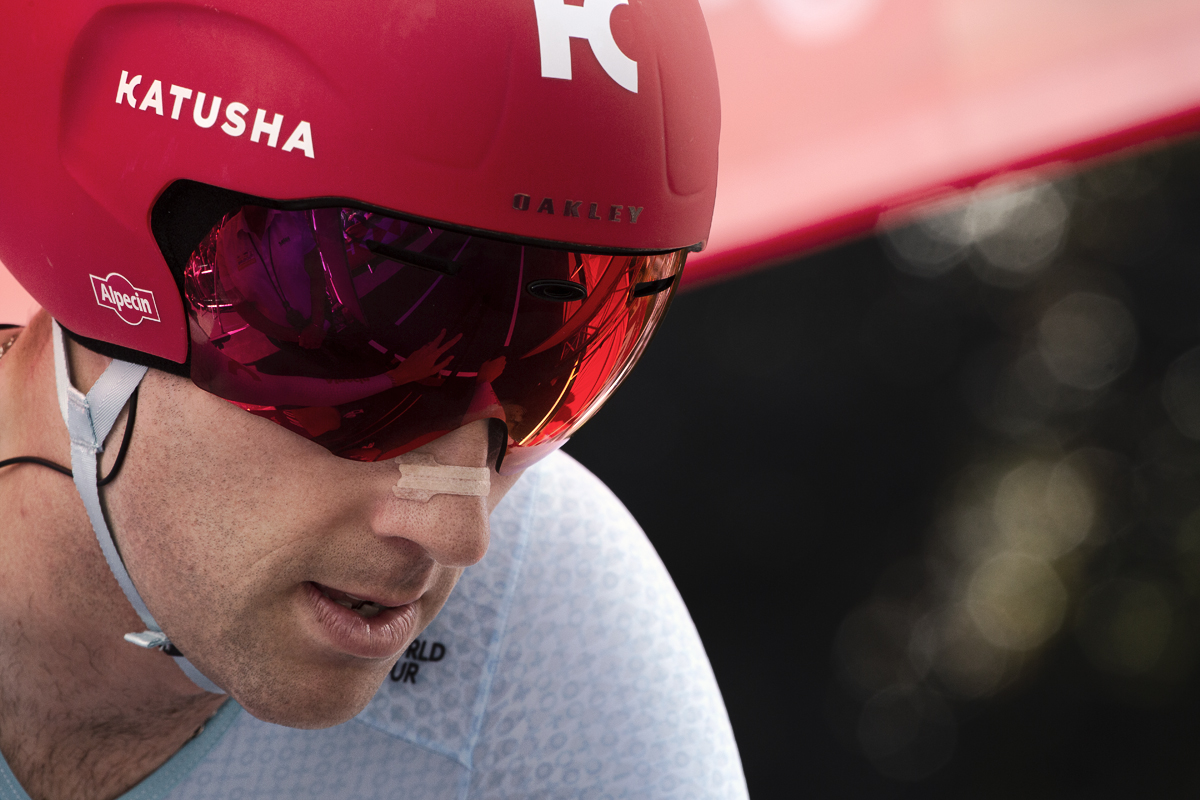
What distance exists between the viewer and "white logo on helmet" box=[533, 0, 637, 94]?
2.02ft

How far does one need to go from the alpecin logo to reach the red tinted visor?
33mm

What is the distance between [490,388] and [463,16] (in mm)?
238

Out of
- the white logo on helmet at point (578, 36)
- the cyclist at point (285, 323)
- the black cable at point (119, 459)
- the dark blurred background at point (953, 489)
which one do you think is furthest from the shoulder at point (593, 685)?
the dark blurred background at point (953, 489)

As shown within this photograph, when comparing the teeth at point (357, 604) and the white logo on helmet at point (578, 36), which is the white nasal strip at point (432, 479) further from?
the white logo on helmet at point (578, 36)

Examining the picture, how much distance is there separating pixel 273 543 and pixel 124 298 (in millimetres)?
189

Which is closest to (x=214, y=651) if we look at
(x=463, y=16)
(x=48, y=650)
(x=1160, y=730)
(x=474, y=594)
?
(x=48, y=650)

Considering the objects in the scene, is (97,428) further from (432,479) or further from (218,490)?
(432,479)

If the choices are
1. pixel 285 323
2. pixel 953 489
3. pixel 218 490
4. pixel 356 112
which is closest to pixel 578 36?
pixel 356 112

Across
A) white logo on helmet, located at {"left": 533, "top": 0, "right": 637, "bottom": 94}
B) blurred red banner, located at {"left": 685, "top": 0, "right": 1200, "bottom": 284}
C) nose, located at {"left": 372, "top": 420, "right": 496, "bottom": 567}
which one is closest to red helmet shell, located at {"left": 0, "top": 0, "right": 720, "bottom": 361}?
white logo on helmet, located at {"left": 533, "top": 0, "right": 637, "bottom": 94}

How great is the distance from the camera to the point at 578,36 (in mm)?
625

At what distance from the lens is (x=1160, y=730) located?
2369mm

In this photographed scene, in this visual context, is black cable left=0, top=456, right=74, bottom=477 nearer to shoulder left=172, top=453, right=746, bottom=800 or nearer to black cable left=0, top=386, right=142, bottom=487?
black cable left=0, top=386, right=142, bottom=487

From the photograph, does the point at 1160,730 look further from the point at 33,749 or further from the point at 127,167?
the point at 127,167

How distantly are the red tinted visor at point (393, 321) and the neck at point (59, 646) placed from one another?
24cm
